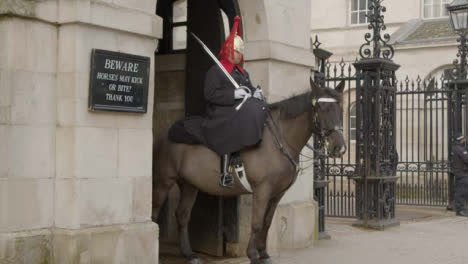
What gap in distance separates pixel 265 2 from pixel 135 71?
256 centimetres

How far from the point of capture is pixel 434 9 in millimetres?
28516

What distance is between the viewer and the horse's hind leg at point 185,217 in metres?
8.85

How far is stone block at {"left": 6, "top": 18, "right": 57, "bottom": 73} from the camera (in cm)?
679

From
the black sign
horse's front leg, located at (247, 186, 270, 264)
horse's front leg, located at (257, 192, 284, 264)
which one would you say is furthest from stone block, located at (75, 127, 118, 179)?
horse's front leg, located at (257, 192, 284, 264)

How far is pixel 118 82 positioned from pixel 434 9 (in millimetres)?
23136

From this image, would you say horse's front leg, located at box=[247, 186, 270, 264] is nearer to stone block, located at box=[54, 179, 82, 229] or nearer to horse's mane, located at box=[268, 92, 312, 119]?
horse's mane, located at box=[268, 92, 312, 119]

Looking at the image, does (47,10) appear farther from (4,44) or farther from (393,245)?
(393,245)

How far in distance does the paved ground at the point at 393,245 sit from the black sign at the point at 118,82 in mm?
2561

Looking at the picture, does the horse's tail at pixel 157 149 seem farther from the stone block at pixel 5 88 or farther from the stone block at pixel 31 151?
the stone block at pixel 5 88

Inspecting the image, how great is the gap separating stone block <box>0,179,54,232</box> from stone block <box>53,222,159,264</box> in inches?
9.1

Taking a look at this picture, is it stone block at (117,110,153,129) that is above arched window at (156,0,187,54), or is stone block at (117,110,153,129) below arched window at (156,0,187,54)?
below

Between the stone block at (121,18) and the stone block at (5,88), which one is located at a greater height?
the stone block at (121,18)

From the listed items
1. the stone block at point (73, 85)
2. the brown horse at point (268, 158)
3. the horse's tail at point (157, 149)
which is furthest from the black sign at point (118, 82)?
the horse's tail at point (157, 149)

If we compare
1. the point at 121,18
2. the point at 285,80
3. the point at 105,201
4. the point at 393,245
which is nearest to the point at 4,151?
the point at 105,201
